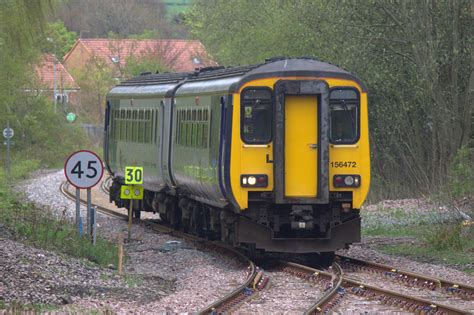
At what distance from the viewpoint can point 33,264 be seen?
51.2ft

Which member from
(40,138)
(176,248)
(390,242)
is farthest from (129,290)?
(40,138)

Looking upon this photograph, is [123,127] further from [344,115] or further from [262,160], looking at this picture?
[344,115]

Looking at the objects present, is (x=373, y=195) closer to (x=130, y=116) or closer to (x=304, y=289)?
(x=130, y=116)

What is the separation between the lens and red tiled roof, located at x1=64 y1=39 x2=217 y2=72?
281 feet

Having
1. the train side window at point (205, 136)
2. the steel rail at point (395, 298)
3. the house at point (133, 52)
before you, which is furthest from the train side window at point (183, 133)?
the house at point (133, 52)

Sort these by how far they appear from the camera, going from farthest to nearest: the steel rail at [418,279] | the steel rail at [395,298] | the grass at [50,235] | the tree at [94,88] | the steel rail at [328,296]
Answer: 1. the tree at [94,88]
2. the grass at [50,235]
3. the steel rail at [418,279]
4. the steel rail at [328,296]
5. the steel rail at [395,298]

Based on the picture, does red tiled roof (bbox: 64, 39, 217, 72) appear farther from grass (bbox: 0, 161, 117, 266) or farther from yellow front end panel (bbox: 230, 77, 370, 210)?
yellow front end panel (bbox: 230, 77, 370, 210)

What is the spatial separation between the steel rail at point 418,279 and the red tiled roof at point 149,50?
2553 inches

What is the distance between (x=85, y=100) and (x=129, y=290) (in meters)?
66.9

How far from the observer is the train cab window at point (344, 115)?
59.8 feet

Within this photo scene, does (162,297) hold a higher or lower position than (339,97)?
lower

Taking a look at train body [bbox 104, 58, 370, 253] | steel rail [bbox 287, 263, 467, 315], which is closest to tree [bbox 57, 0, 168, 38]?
train body [bbox 104, 58, 370, 253]

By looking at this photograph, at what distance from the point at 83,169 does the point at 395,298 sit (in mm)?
6976

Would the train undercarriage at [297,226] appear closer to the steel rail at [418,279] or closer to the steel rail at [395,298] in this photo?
Answer: the steel rail at [418,279]
